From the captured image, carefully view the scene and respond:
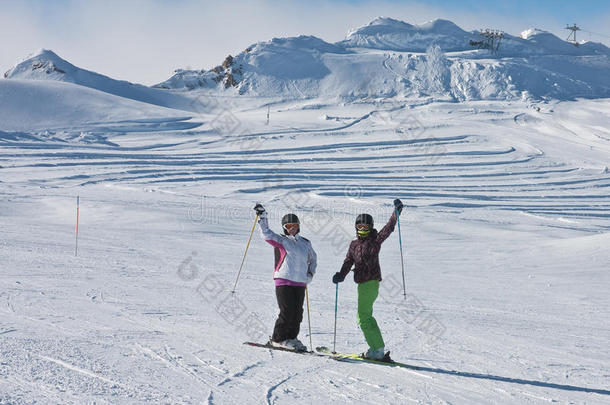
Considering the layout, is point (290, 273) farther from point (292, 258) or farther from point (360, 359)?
point (360, 359)

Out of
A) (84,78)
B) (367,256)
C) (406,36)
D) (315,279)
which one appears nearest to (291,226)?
(367,256)

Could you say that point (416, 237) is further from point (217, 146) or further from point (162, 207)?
point (217, 146)

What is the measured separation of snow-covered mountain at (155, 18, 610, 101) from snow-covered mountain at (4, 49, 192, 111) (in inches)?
280

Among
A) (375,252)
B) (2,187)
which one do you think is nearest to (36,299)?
(375,252)

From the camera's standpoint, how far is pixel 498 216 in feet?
67.4

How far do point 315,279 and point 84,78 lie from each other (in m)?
64.7

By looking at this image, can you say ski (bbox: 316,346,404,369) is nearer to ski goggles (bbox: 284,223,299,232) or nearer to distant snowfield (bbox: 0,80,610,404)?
distant snowfield (bbox: 0,80,610,404)

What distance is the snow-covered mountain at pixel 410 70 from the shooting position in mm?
60125

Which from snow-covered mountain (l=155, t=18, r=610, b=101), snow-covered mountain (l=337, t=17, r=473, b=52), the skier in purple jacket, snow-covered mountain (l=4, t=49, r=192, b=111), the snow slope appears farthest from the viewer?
snow-covered mountain (l=337, t=17, r=473, b=52)

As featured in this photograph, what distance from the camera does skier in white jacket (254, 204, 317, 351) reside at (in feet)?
16.2

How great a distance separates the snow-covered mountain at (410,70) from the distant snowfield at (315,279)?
2525 centimetres

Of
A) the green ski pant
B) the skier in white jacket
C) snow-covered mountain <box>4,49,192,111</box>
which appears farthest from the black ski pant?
snow-covered mountain <box>4,49,192,111</box>

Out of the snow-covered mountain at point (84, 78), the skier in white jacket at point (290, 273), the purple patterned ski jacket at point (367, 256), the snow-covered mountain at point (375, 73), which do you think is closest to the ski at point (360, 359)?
the skier in white jacket at point (290, 273)

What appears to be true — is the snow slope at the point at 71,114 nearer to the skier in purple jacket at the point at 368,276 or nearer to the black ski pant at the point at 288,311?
the black ski pant at the point at 288,311
